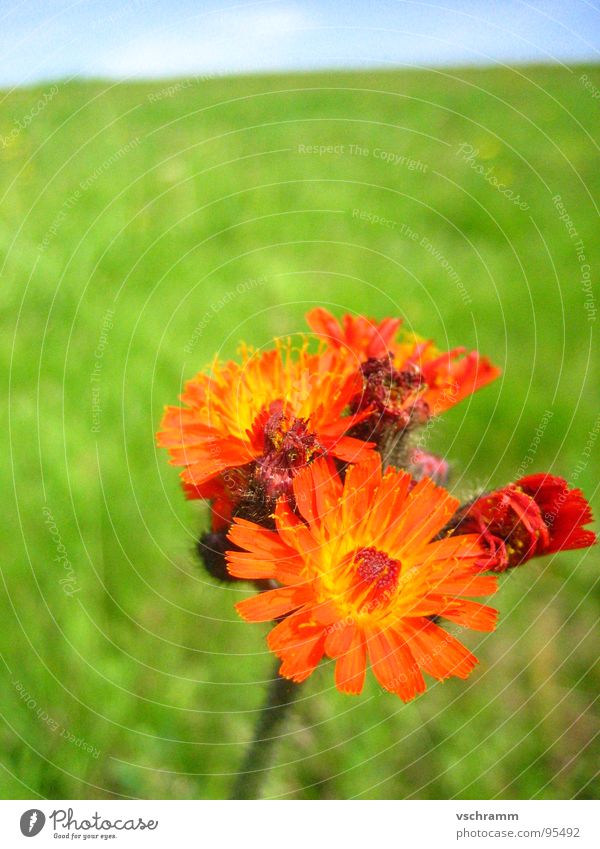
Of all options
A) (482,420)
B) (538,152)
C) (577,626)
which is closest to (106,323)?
(482,420)

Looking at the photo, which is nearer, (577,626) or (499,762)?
(499,762)

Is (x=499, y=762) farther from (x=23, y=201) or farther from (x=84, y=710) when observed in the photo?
(x=23, y=201)
